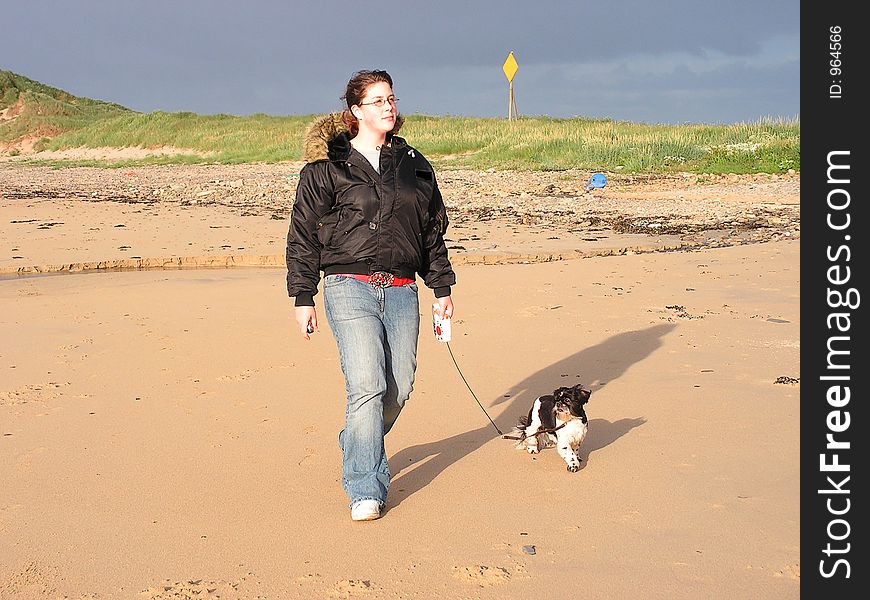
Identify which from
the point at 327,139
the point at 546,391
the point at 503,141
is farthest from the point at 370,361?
the point at 503,141

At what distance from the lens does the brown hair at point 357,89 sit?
14.0 ft

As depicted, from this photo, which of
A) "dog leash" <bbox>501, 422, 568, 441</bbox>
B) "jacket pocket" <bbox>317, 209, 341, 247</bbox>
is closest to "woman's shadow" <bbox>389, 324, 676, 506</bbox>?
"dog leash" <bbox>501, 422, 568, 441</bbox>

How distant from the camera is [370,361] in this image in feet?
13.9

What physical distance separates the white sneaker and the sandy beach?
0.23 ft

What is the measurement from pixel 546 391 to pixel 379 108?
2.70 metres

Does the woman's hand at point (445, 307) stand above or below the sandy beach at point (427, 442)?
above

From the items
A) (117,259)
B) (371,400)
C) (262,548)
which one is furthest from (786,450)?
(117,259)

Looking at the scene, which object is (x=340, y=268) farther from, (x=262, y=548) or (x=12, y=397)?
(x=12, y=397)

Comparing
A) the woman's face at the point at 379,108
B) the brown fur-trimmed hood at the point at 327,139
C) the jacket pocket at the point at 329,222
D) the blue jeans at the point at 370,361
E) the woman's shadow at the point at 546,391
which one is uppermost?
the woman's face at the point at 379,108

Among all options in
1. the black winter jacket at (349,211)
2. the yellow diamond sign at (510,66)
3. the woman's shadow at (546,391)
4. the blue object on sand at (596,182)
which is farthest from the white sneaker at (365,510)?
the yellow diamond sign at (510,66)

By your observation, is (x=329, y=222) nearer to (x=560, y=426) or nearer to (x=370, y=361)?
(x=370, y=361)

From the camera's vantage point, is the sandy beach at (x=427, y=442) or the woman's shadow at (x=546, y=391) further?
the woman's shadow at (x=546, y=391)

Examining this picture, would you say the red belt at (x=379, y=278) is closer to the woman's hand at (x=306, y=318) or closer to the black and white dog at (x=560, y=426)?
the woman's hand at (x=306, y=318)
